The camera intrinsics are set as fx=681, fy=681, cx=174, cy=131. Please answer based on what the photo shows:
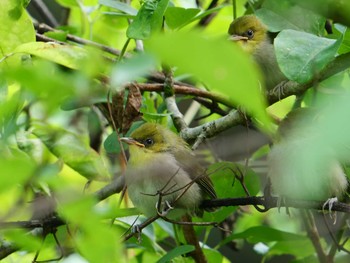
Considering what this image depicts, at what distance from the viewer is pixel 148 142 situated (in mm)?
2994

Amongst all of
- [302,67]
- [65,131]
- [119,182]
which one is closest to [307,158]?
[302,67]

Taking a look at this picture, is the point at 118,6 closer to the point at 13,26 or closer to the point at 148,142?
the point at 13,26

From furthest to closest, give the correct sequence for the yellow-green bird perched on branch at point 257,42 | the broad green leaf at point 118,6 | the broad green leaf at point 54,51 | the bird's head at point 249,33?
1. the bird's head at point 249,33
2. the yellow-green bird perched on branch at point 257,42
3. the broad green leaf at point 118,6
4. the broad green leaf at point 54,51

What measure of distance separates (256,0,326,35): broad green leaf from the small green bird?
22.1 inches

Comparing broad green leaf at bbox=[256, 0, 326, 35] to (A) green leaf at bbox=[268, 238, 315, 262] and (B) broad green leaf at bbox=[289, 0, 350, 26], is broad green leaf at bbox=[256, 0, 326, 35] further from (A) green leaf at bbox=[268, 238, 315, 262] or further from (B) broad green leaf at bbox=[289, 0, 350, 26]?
(B) broad green leaf at bbox=[289, 0, 350, 26]

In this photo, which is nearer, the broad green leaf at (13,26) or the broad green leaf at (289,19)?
the broad green leaf at (13,26)

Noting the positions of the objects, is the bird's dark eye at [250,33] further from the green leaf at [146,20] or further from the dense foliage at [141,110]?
the green leaf at [146,20]

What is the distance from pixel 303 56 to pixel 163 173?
3.74 feet

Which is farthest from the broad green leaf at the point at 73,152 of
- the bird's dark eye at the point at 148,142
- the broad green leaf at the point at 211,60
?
the broad green leaf at the point at 211,60

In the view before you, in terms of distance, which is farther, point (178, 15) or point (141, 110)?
point (141, 110)

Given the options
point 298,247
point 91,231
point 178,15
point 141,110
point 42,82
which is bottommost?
point 298,247

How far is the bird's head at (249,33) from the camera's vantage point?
3230 mm

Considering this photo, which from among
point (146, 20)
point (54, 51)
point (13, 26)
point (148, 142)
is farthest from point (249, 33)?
point (54, 51)

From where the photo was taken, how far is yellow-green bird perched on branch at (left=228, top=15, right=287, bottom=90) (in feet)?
9.75
